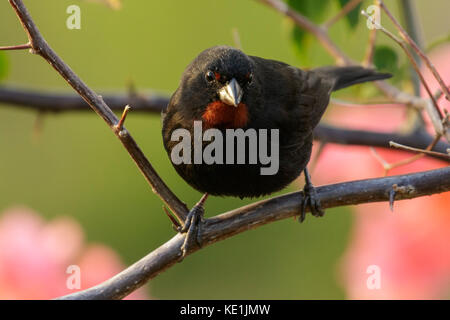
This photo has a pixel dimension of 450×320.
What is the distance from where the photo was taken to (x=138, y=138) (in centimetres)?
420

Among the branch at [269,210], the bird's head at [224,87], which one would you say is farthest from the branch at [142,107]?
the branch at [269,210]

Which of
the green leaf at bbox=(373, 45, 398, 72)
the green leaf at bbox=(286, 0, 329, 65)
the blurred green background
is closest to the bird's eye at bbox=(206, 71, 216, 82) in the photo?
the green leaf at bbox=(286, 0, 329, 65)

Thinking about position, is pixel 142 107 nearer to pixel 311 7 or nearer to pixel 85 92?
pixel 311 7

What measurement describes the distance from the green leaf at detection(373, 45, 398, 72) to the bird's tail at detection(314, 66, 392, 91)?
0.16 metres

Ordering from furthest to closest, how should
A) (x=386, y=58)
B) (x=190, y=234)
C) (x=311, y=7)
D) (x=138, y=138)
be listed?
(x=138, y=138), (x=386, y=58), (x=311, y=7), (x=190, y=234)

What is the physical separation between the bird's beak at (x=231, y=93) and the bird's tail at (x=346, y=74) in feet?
2.66

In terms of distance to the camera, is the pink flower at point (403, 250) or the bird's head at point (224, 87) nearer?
the bird's head at point (224, 87)

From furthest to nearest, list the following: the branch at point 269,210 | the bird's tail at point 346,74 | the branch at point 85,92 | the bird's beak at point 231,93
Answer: the bird's tail at point 346,74 < the bird's beak at point 231,93 < the branch at point 269,210 < the branch at point 85,92

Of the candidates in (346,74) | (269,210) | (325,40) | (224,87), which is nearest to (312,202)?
(269,210)

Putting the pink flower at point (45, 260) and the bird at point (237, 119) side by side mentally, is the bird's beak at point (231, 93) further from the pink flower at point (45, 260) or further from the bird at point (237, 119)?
the pink flower at point (45, 260)

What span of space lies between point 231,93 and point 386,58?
781 mm

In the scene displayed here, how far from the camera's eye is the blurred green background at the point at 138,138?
3.53 meters

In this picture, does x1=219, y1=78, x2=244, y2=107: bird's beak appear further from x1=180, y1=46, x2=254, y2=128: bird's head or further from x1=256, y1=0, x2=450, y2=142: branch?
x1=256, y1=0, x2=450, y2=142: branch
